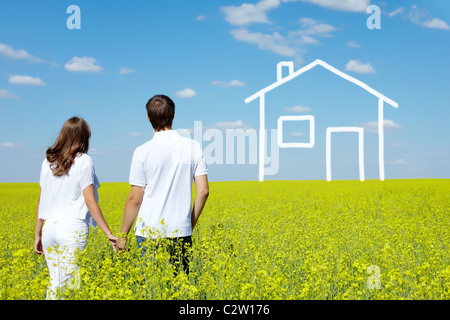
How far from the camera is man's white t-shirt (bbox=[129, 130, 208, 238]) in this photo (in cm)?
397

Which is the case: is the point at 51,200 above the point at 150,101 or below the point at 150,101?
below

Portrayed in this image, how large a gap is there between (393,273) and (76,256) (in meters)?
2.92

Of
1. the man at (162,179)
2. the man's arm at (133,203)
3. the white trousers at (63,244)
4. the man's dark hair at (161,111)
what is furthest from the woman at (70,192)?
the man's dark hair at (161,111)

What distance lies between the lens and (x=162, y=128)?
4012 mm

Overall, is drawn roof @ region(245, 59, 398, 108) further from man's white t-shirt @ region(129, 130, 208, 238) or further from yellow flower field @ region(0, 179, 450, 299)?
man's white t-shirt @ region(129, 130, 208, 238)

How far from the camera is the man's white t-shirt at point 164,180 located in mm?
3975

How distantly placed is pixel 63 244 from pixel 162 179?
45.0 inches

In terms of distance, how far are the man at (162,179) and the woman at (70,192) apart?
41cm

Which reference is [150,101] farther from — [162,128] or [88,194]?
[88,194]

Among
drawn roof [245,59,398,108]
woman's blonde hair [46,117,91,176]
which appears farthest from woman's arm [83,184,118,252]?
drawn roof [245,59,398,108]

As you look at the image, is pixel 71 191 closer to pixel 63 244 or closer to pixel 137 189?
pixel 63 244

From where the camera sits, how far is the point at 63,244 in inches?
157

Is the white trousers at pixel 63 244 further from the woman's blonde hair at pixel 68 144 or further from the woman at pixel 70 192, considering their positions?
the woman's blonde hair at pixel 68 144
